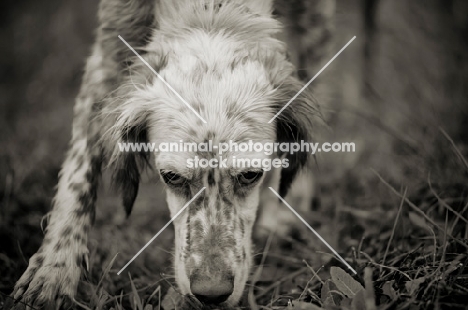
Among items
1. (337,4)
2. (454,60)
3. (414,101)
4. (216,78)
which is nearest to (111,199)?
(216,78)

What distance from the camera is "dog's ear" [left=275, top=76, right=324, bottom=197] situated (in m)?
2.29

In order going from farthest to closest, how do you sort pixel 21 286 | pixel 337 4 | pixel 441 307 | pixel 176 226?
pixel 337 4
pixel 176 226
pixel 21 286
pixel 441 307

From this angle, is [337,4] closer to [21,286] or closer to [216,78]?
[216,78]

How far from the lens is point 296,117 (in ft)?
7.63

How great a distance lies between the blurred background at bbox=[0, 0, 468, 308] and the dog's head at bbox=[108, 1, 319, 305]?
0.85ft

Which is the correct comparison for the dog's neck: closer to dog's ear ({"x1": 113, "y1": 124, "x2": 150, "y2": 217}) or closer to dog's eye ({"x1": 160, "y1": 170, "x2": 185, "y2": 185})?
dog's ear ({"x1": 113, "y1": 124, "x2": 150, "y2": 217})

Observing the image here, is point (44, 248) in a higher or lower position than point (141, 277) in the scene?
higher

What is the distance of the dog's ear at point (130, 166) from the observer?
2303 millimetres

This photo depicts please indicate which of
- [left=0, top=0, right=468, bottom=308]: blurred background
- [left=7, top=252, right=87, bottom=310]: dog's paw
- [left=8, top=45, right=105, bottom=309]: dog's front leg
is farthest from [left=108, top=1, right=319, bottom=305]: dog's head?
[left=7, top=252, right=87, bottom=310]: dog's paw

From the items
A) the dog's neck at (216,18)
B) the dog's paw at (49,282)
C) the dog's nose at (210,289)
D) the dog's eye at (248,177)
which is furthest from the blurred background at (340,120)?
the dog's neck at (216,18)

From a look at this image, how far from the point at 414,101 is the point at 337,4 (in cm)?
90

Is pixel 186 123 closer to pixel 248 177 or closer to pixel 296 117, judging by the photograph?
pixel 248 177

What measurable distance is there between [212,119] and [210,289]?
71cm

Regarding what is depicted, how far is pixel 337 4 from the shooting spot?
3152 mm
